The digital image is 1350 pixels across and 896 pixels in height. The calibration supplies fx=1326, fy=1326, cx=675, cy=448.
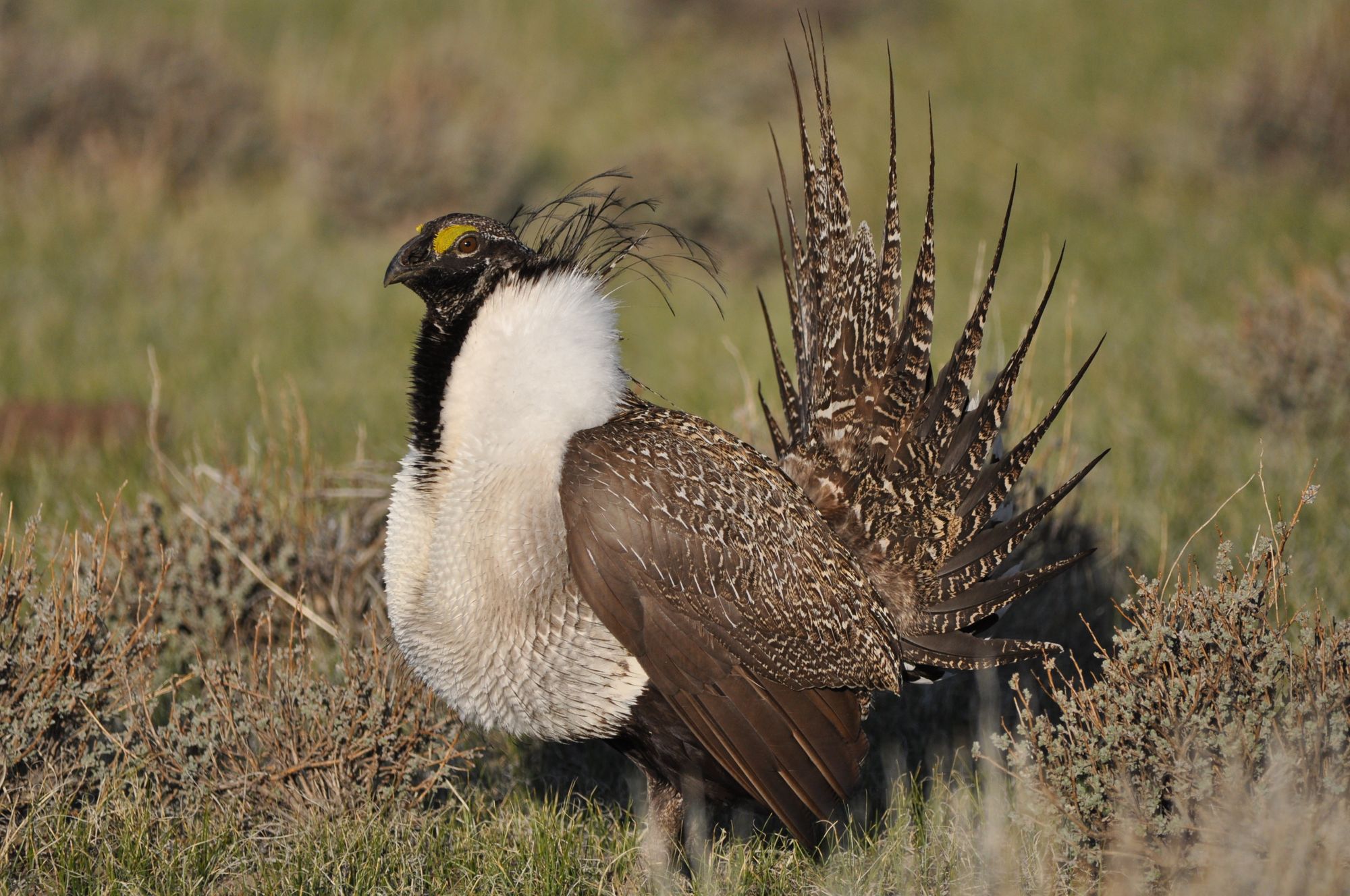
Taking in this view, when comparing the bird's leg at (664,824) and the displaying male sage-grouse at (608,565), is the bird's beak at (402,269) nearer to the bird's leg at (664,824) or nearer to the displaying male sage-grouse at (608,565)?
the displaying male sage-grouse at (608,565)

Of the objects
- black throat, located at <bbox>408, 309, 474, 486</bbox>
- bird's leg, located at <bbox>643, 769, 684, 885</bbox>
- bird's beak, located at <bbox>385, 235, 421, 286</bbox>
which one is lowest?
bird's leg, located at <bbox>643, 769, 684, 885</bbox>

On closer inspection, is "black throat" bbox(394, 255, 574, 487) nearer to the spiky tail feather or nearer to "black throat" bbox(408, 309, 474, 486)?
"black throat" bbox(408, 309, 474, 486)

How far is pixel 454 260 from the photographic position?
9.11 feet

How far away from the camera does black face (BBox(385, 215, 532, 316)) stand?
2.78 meters

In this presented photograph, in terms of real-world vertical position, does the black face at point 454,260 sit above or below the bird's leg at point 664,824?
above

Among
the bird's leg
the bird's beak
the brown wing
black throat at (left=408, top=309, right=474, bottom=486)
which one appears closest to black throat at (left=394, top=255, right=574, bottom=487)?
black throat at (left=408, top=309, right=474, bottom=486)

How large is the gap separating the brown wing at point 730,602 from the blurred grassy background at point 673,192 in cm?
151

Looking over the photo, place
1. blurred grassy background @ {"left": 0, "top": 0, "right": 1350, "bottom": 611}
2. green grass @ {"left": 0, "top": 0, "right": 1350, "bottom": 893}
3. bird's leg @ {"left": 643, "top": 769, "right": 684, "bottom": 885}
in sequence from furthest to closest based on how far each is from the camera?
blurred grassy background @ {"left": 0, "top": 0, "right": 1350, "bottom": 611}, green grass @ {"left": 0, "top": 0, "right": 1350, "bottom": 893}, bird's leg @ {"left": 643, "top": 769, "right": 684, "bottom": 885}

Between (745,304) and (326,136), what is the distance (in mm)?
4123

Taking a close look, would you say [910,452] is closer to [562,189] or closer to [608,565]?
[608,565]

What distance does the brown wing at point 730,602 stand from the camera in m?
2.58

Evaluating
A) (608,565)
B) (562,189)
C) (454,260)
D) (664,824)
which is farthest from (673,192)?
(608,565)

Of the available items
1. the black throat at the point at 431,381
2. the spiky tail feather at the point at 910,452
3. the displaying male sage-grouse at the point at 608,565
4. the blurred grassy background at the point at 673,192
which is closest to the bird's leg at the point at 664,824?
the displaying male sage-grouse at the point at 608,565

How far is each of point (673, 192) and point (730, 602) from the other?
22.8ft
